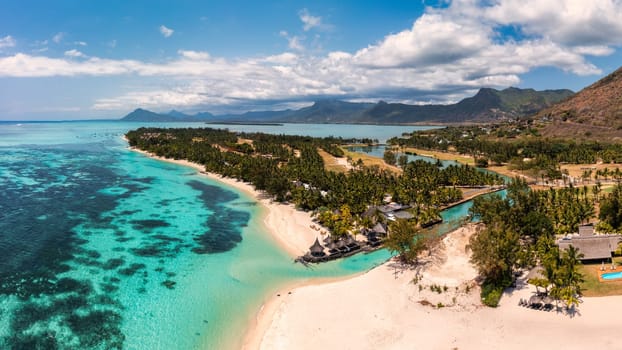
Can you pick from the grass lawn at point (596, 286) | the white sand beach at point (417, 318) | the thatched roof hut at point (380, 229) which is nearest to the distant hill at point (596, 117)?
the grass lawn at point (596, 286)

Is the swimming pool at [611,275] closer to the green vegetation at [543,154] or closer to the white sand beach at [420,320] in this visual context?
the white sand beach at [420,320]

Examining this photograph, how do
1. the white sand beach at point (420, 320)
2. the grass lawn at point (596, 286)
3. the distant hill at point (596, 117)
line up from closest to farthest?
the white sand beach at point (420, 320), the grass lawn at point (596, 286), the distant hill at point (596, 117)

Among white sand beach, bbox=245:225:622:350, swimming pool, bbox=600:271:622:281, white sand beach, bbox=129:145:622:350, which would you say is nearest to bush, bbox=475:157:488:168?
swimming pool, bbox=600:271:622:281

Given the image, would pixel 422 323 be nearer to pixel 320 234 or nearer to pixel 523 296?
pixel 523 296

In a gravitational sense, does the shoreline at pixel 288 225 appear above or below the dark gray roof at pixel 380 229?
below

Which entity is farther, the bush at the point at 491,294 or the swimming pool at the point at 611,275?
the swimming pool at the point at 611,275

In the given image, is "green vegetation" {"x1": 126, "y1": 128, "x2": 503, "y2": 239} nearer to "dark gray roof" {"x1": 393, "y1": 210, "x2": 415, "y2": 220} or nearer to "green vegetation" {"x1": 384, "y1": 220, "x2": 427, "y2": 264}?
"dark gray roof" {"x1": 393, "y1": 210, "x2": 415, "y2": 220}

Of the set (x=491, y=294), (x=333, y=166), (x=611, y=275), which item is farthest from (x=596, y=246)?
(x=333, y=166)

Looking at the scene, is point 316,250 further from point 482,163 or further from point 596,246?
point 482,163
